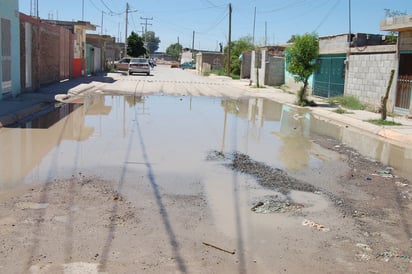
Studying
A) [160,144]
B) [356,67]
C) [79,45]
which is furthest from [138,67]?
[160,144]

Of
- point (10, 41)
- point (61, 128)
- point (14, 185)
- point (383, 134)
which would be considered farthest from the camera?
point (10, 41)

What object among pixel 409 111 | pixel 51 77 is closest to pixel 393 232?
pixel 409 111

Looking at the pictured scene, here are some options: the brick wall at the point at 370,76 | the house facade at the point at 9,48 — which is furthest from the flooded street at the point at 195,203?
the brick wall at the point at 370,76

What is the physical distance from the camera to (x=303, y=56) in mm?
24234

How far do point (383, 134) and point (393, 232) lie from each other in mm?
9878

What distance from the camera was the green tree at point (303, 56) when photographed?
24.0 metres

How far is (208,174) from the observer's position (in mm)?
8805

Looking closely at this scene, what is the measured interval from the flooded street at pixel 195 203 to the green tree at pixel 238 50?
48.0m

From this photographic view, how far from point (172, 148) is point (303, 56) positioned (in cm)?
1488

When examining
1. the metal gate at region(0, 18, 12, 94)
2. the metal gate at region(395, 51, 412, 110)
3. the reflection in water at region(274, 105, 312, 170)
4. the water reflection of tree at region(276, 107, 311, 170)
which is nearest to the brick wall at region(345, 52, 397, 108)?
the metal gate at region(395, 51, 412, 110)

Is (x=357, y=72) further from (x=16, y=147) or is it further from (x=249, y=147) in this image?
(x=16, y=147)

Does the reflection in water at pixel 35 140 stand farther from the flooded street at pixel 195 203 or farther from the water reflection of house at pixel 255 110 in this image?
the water reflection of house at pixel 255 110

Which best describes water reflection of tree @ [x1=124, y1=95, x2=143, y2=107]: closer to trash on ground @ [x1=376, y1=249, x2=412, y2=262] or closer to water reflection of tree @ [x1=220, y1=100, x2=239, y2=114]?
water reflection of tree @ [x1=220, y1=100, x2=239, y2=114]

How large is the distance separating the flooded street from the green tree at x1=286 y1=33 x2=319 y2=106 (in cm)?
1119
